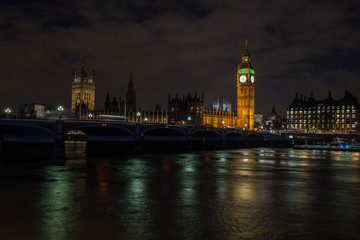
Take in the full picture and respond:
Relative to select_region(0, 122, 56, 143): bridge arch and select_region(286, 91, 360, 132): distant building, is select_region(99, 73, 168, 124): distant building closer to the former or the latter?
select_region(286, 91, 360, 132): distant building

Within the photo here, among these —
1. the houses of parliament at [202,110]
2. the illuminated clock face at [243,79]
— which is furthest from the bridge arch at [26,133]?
the illuminated clock face at [243,79]

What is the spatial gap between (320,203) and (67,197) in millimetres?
15954

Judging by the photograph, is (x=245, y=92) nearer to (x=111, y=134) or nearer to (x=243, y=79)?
(x=243, y=79)

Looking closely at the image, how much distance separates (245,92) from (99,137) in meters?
115

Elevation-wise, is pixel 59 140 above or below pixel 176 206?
above

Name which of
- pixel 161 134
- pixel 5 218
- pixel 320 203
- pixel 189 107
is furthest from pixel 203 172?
pixel 189 107

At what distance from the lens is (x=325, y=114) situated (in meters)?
182

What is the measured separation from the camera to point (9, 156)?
57594 mm

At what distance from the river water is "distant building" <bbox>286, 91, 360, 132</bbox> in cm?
14974

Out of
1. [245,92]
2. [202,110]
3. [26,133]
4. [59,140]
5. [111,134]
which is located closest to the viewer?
[59,140]

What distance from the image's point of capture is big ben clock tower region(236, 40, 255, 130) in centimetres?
17438

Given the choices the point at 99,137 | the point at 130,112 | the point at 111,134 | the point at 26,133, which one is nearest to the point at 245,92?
the point at 130,112

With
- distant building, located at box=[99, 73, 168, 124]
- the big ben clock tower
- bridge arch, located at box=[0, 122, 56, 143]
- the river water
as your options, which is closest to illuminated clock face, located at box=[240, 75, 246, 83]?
the big ben clock tower

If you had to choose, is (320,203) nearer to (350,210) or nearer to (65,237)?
(350,210)
